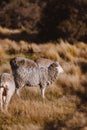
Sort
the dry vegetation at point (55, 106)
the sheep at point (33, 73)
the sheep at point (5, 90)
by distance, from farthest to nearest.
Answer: the sheep at point (33, 73) → the sheep at point (5, 90) → the dry vegetation at point (55, 106)

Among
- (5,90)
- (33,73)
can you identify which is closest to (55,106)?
(33,73)

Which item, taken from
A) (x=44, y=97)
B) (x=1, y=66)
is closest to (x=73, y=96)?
(x=44, y=97)

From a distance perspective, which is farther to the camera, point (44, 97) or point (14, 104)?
point (44, 97)

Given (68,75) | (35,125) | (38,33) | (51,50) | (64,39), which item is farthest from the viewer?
(38,33)

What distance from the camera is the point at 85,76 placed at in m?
10.9

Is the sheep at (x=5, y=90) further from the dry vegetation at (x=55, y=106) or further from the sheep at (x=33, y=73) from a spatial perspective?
the sheep at (x=33, y=73)

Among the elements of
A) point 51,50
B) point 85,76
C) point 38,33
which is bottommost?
point 85,76

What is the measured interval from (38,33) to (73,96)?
11456 millimetres

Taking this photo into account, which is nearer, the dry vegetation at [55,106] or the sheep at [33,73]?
the dry vegetation at [55,106]

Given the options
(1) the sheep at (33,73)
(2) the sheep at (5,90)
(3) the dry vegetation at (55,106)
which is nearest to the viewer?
(3) the dry vegetation at (55,106)

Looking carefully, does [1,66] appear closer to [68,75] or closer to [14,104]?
[68,75]

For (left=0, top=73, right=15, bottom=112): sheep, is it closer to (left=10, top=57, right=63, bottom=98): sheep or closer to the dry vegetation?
the dry vegetation

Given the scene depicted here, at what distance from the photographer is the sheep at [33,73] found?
8773mm

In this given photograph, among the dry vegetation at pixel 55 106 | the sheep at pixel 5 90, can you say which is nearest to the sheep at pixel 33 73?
the dry vegetation at pixel 55 106
